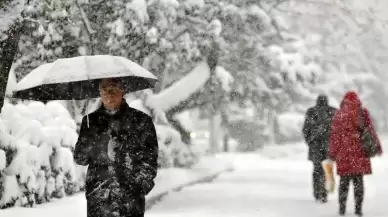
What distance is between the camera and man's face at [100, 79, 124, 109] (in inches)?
207

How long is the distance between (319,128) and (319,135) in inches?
5.1

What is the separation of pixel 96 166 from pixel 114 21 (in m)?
12.0

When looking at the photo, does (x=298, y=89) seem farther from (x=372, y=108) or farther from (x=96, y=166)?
(x=372, y=108)

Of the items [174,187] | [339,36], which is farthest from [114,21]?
[339,36]

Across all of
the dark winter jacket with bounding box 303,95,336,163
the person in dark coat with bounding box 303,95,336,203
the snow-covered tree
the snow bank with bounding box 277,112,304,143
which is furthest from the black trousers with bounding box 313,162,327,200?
the snow bank with bounding box 277,112,304,143

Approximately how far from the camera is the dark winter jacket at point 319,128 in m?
13.2

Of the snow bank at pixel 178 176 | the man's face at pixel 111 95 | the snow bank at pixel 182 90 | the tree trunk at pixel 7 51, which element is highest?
the tree trunk at pixel 7 51

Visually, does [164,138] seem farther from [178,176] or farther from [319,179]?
[319,179]

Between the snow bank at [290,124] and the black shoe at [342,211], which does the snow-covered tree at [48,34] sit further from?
the snow bank at [290,124]

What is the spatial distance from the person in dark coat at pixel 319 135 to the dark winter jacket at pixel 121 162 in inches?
331

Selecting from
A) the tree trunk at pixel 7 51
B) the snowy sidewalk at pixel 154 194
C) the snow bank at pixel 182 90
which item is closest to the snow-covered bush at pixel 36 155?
the snowy sidewalk at pixel 154 194

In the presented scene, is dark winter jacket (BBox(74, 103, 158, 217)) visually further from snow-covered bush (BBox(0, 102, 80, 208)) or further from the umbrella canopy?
snow-covered bush (BBox(0, 102, 80, 208))

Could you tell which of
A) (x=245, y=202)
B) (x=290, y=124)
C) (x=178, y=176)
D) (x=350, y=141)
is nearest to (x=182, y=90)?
(x=178, y=176)

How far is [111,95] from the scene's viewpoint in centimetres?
528
